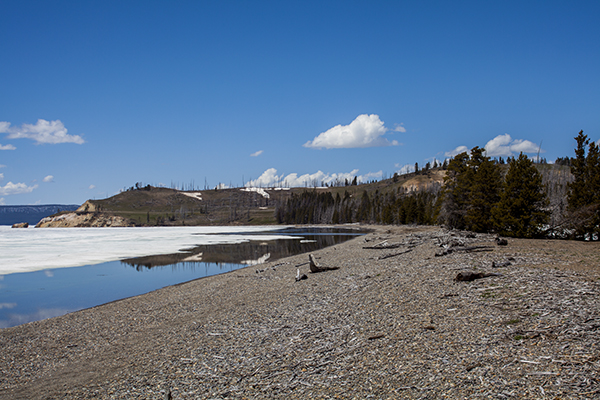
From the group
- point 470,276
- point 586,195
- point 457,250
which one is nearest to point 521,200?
point 586,195

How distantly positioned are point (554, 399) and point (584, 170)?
1287 inches

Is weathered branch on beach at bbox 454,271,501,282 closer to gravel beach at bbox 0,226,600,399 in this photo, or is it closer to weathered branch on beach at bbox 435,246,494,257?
gravel beach at bbox 0,226,600,399

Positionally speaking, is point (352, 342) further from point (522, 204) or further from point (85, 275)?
point (522, 204)

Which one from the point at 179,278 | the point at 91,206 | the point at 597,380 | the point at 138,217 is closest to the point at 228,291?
the point at 179,278

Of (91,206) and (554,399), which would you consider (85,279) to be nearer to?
(554,399)

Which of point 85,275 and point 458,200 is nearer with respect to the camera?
point 85,275

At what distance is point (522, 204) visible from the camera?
101 feet

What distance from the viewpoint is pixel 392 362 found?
790 centimetres

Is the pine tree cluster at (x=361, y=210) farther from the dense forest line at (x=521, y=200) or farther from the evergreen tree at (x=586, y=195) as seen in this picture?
the evergreen tree at (x=586, y=195)

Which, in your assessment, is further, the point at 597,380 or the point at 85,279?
the point at 85,279

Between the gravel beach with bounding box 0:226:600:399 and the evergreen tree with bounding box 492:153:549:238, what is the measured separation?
14.7 meters

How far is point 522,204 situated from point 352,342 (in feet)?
93.8

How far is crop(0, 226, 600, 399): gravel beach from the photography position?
696 cm

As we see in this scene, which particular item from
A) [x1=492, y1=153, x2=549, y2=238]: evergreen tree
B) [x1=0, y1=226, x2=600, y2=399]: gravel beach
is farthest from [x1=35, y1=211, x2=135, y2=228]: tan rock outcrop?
[x1=0, y1=226, x2=600, y2=399]: gravel beach
